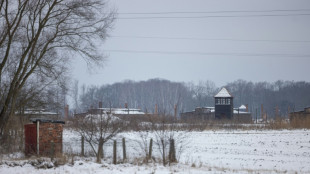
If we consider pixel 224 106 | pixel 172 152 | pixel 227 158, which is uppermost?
pixel 224 106


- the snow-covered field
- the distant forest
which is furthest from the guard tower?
the distant forest

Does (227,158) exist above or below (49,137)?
below

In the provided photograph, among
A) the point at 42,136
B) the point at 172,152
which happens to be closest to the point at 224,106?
the point at 42,136

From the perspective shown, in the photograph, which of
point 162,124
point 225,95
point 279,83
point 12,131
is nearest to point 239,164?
point 162,124

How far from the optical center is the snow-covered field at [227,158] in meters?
18.1

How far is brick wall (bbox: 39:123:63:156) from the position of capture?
2275 cm

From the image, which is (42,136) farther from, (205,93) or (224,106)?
(205,93)

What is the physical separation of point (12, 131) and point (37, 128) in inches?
247

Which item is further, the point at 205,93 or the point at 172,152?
the point at 205,93

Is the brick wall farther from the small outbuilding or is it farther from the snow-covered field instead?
the snow-covered field

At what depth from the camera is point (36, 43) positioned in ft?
84.1

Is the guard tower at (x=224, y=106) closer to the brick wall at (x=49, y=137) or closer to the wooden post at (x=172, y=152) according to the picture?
the brick wall at (x=49, y=137)

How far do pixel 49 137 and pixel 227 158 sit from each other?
10597 mm

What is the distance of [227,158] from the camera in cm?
2441
